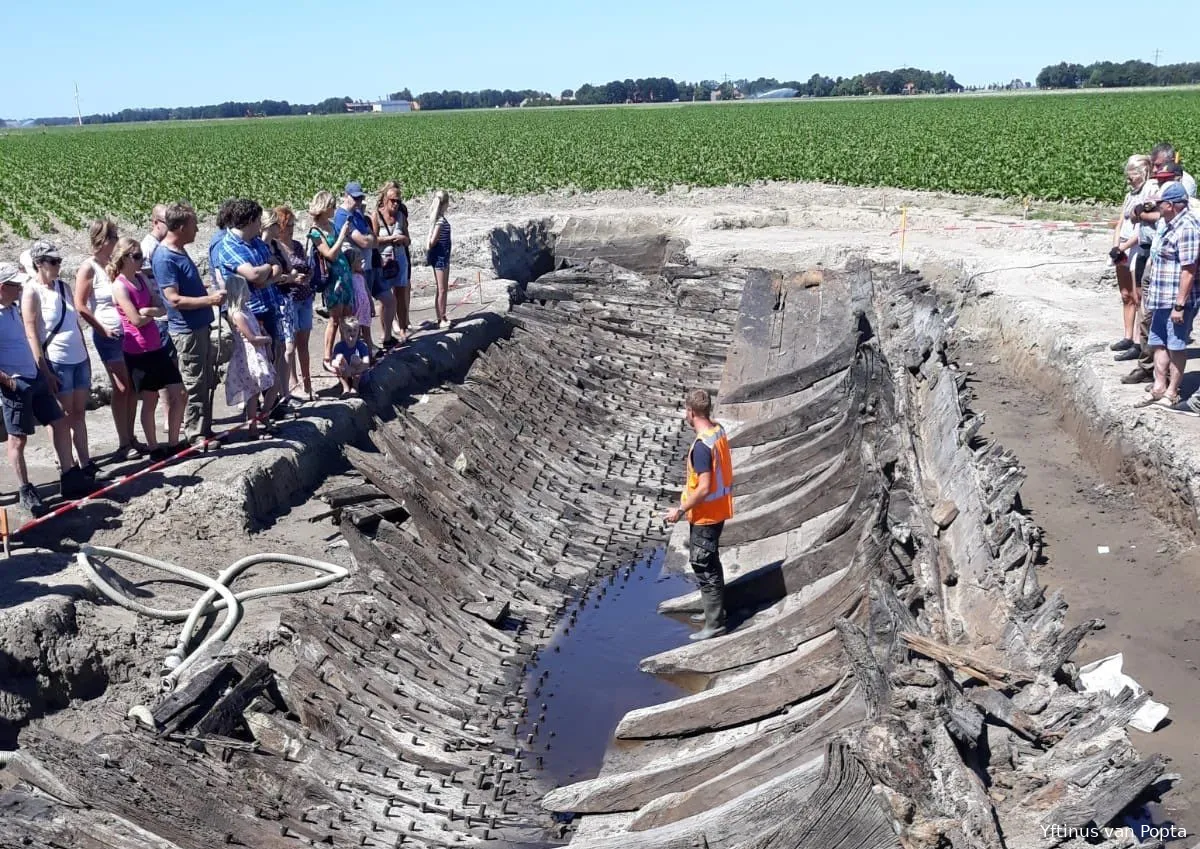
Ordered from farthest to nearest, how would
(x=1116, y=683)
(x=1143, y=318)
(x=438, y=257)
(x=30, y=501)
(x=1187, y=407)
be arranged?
(x=438, y=257) < (x=1143, y=318) < (x=1187, y=407) < (x=30, y=501) < (x=1116, y=683)

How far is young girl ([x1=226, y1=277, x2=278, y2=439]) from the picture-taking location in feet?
29.6

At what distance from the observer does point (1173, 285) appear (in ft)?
31.8

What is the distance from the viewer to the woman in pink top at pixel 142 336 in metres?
8.36

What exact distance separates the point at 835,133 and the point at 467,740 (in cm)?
4554

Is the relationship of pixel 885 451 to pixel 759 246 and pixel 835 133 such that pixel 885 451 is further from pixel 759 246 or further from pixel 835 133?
pixel 835 133

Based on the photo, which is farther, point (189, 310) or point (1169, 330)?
point (1169, 330)

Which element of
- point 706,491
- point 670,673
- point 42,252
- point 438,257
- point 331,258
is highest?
point 42,252

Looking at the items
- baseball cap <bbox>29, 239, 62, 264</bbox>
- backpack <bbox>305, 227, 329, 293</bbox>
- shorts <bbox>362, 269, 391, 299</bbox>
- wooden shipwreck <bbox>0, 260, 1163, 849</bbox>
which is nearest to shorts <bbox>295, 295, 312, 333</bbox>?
backpack <bbox>305, 227, 329, 293</bbox>

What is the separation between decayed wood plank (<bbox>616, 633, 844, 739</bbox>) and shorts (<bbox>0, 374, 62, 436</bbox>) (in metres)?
4.56

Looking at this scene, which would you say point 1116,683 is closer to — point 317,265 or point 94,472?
point 94,472

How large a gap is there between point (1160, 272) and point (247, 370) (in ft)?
25.9

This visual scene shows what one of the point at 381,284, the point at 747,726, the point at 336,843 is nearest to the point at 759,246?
the point at 381,284

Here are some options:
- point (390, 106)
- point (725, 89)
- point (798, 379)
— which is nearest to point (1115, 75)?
point (725, 89)

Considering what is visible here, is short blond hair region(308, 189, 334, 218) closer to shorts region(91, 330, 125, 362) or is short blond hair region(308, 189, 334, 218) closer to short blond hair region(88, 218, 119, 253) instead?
short blond hair region(88, 218, 119, 253)
